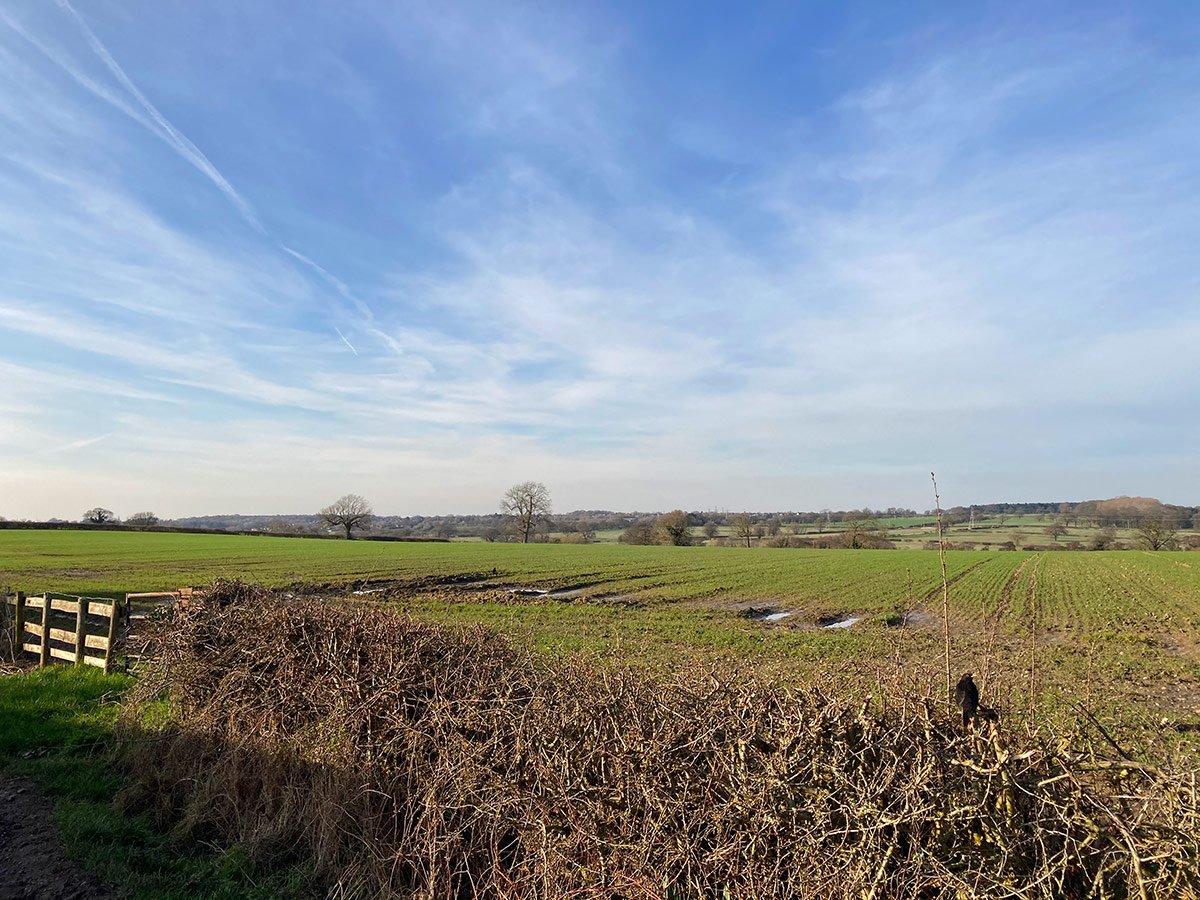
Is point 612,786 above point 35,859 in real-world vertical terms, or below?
above

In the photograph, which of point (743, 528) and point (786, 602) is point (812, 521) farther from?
point (786, 602)

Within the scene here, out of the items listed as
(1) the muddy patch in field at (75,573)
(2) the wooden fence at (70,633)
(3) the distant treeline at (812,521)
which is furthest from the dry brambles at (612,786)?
(3) the distant treeline at (812,521)

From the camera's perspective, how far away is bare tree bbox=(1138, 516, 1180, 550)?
8475 centimetres

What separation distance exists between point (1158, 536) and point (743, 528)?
52.5 metres

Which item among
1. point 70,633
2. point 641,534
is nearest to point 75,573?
point 70,633

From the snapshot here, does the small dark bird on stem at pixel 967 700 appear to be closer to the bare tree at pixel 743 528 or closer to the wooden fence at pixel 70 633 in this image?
the wooden fence at pixel 70 633

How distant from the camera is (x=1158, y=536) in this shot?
84750 mm

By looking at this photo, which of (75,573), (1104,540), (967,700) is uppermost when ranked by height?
(967,700)

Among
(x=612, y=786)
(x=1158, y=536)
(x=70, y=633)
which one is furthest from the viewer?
(x=1158, y=536)

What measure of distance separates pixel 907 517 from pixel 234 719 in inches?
4636

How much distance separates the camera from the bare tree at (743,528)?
105 m

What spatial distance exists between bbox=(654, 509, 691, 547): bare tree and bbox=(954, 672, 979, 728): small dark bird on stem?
9906 centimetres

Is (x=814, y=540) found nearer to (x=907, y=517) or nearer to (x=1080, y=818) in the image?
(x=907, y=517)

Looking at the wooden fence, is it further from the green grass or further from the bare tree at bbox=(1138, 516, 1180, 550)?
the bare tree at bbox=(1138, 516, 1180, 550)
